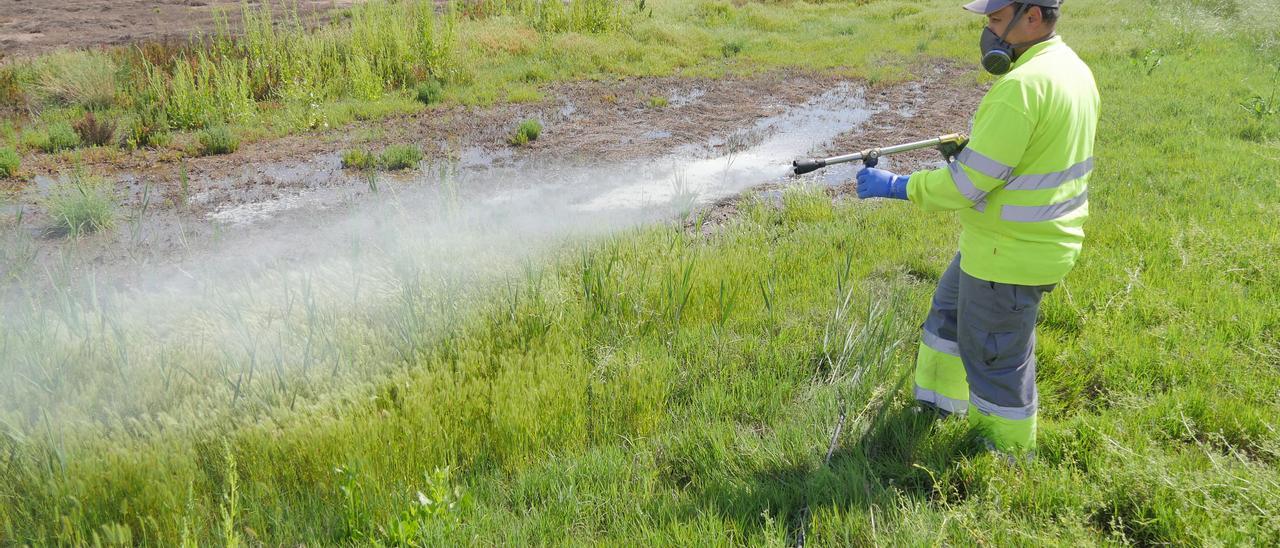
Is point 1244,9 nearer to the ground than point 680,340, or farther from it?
farther from it

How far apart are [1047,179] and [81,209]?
24.7ft

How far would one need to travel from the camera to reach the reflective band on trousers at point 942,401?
321 cm

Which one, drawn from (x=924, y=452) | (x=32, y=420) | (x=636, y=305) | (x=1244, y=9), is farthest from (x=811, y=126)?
(x=1244, y=9)

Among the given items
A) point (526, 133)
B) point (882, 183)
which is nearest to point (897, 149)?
point (882, 183)

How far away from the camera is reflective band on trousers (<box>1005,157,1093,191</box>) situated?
262 cm

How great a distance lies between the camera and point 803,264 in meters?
5.16

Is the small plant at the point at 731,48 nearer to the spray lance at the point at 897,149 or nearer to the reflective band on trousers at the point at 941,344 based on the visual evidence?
the spray lance at the point at 897,149

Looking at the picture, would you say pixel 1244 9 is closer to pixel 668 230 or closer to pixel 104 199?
pixel 668 230

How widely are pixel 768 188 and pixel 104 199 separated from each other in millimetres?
6548


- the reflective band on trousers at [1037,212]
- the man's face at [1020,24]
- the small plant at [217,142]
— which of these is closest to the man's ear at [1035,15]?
the man's face at [1020,24]

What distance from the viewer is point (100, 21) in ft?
56.1

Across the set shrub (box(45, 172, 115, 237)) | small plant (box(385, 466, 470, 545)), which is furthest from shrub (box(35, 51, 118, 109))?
small plant (box(385, 466, 470, 545))

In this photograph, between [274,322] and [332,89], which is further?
[332,89]

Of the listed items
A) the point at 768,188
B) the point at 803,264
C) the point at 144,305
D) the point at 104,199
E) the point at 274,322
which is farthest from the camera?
the point at 768,188
